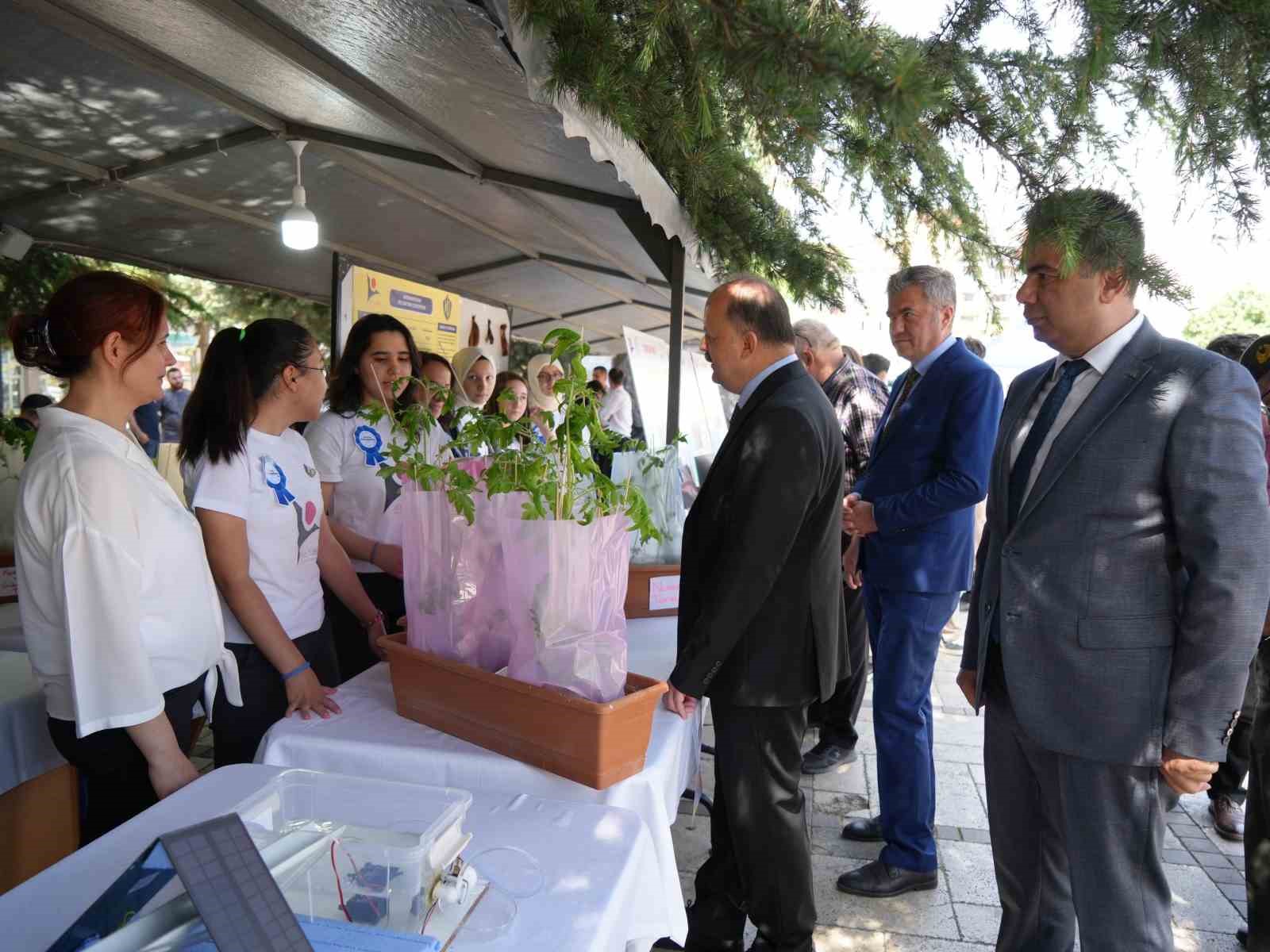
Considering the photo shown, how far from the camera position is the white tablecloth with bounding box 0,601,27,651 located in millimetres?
2234

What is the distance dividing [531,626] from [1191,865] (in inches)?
115

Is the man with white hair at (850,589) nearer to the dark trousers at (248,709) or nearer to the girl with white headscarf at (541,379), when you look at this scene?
the girl with white headscarf at (541,379)

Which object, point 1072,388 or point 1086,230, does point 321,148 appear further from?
point 1086,230

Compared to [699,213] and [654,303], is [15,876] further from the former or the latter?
[654,303]

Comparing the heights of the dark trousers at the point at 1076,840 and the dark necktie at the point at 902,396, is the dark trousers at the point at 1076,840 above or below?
below

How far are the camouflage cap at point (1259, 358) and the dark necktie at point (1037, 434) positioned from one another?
1.35 meters

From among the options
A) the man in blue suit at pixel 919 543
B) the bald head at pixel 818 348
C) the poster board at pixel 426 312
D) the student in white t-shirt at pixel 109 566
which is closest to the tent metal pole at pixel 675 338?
the bald head at pixel 818 348

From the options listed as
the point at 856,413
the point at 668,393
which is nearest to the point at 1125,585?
the point at 856,413

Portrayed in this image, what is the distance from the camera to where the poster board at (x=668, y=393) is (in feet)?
15.1

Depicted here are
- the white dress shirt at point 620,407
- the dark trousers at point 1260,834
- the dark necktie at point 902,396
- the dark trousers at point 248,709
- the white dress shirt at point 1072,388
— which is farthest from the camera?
the white dress shirt at point 620,407

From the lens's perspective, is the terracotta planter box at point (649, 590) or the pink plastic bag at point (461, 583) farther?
the terracotta planter box at point (649, 590)

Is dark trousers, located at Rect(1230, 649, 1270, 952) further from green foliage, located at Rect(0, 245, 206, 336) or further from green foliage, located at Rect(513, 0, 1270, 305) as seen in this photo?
green foliage, located at Rect(0, 245, 206, 336)

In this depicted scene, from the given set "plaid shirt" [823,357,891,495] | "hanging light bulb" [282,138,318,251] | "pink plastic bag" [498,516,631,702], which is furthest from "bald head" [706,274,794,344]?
"hanging light bulb" [282,138,318,251]

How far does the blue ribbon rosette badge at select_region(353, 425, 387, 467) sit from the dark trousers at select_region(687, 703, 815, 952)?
139 centimetres
